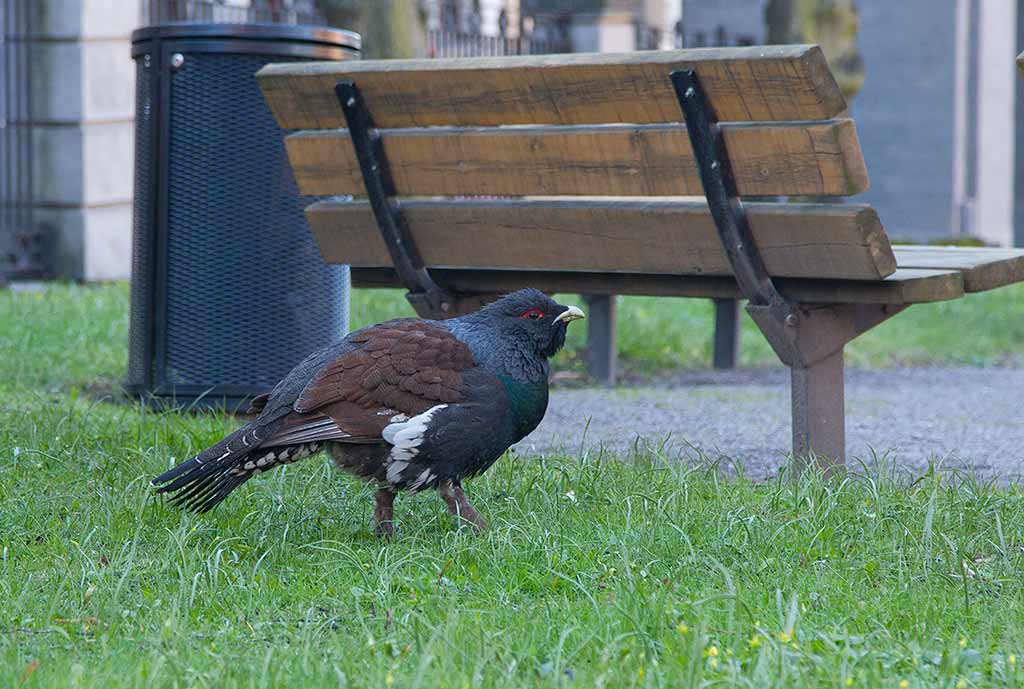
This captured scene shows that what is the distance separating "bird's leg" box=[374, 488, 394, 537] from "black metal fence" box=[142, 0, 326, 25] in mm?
7104

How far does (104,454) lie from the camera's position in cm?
467

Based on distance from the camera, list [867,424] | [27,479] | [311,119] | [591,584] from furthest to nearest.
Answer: [867,424] → [311,119] → [27,479] → [591,584]

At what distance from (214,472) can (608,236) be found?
1.53 metres

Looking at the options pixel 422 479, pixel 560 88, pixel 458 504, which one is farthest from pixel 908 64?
pixel 422 479

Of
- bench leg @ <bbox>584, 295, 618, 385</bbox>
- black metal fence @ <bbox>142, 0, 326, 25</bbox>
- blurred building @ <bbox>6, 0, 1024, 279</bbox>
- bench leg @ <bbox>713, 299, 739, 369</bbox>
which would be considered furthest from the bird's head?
blurred building @ <bbox>6, 0, 1024, 279</bbox>

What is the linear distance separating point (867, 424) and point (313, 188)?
264 cm

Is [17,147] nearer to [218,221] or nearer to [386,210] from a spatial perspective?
[218,221]

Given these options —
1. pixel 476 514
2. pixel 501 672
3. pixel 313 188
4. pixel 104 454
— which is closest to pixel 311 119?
pixel 313 188

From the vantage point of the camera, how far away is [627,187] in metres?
4.53

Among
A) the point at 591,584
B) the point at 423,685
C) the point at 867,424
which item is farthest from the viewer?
the point at 867,424

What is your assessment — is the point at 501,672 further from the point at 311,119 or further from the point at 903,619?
the point at 311,119

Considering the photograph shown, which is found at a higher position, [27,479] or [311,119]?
[311,119]

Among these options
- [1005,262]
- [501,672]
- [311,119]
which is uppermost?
[311,119]

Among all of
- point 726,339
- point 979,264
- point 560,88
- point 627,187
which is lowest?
point 726,339
